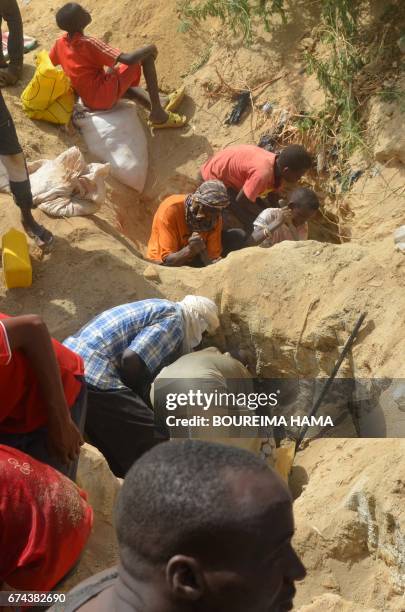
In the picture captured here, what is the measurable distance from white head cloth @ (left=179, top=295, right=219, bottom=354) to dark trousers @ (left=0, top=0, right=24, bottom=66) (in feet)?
9.24

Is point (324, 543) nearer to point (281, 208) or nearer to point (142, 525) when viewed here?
point (142, 525)

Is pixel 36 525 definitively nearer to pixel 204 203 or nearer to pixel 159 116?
pixel 204 203

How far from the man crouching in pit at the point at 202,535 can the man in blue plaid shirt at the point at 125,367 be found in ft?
7.59

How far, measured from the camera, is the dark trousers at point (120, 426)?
12.3 feet

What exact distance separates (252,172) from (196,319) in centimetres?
172

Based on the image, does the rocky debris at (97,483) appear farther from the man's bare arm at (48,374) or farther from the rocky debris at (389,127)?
the rocky debris at (389,127)

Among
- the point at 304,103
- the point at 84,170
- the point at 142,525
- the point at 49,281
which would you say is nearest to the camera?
the point at 142,525

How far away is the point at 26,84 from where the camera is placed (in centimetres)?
625

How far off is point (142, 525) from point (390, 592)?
1.70m

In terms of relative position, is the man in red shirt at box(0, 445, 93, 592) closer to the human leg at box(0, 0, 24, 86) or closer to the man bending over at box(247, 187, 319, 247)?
the man bending over at box(247, 187, 319, 247)

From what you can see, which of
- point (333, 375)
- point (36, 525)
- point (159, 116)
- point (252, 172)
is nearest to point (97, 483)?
point (36, 525)

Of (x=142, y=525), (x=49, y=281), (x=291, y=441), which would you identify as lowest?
(x=291, y=441)

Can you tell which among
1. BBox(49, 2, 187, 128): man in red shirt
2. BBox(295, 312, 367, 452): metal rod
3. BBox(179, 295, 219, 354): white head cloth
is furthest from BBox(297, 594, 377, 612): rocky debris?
BBox(49, 2, 187, 128): man in red shirt

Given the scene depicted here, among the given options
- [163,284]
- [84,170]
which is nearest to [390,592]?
[163,284]
